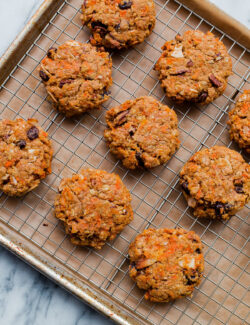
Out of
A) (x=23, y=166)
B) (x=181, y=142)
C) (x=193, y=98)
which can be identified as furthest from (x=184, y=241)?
(x=23, y=166)

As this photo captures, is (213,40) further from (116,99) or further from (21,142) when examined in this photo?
(21,142)

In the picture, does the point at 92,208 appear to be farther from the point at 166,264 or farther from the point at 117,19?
the point at 117,19

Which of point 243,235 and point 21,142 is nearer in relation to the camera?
point 21,142

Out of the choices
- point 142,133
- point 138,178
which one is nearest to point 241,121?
point 142,133

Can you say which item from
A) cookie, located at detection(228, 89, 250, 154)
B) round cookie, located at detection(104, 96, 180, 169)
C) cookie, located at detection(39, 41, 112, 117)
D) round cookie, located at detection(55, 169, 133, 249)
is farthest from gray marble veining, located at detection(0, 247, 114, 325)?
cookie, located at detection(228, 89, 250, 154)

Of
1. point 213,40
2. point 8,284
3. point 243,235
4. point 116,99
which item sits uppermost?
point 213,40

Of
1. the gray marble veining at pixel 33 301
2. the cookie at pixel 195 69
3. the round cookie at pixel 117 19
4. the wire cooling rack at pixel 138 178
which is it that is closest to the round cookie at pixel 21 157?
the wire cooling rack at pixel 138 178

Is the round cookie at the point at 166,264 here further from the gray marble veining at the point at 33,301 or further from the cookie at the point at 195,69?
the cookie at the point at 195,69

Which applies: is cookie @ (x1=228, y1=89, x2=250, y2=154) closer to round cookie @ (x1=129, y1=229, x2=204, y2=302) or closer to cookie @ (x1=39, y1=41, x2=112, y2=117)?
round cookie @ (x1=129, y1=229, x2=204, y2=302)
